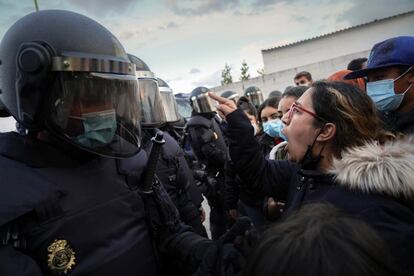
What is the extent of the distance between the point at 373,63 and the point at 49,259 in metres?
2.18

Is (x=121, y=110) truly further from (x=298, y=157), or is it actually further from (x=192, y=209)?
(x=192, y=209)

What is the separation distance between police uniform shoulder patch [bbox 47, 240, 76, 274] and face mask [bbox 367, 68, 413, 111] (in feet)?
6.51

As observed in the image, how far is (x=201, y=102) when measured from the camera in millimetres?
3723

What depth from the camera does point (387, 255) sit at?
673mm

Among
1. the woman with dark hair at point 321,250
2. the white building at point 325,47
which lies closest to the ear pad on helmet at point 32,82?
the woman with dark hair at point 321,250

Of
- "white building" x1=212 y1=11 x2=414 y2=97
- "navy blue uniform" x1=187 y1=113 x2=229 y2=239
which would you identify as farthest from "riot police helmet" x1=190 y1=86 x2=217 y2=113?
"white building" x1=212 y1=11 x2=414 y2=97

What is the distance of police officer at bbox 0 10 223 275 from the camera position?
0.96 meters

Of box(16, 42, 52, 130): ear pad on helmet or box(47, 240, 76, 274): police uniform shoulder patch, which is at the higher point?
box(16, 42, 52, 130): ear pad on helmet

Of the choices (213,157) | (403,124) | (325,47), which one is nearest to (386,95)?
(403,124)

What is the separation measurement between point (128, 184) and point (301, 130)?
2.83 ft

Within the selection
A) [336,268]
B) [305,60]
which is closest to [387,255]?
[336,268]

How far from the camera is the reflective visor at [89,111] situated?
118cm

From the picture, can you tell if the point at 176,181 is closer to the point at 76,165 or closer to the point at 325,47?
the point at 76,165

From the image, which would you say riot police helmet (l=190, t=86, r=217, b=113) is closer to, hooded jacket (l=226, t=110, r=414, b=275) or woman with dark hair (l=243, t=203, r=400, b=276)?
hooded jacket (l=226, t=110, r=414, b=275)
